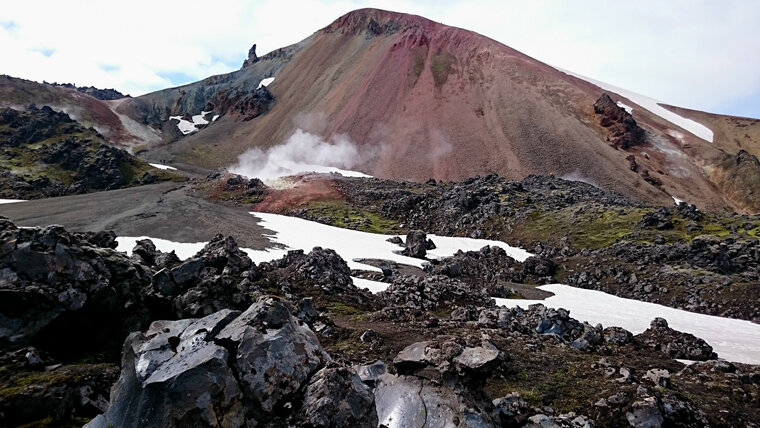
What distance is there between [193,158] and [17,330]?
133 metres

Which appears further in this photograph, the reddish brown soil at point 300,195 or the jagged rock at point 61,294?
the reddish brown soil at point 300,195

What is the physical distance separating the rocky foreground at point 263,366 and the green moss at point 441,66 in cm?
12118

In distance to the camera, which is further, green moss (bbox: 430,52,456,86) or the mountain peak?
the mountain peak

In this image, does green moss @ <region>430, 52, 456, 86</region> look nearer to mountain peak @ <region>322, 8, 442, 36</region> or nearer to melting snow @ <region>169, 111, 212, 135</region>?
mountain peak @ <region>322, 8, 442, 36</region>

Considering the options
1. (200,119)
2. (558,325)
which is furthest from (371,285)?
(200,119)

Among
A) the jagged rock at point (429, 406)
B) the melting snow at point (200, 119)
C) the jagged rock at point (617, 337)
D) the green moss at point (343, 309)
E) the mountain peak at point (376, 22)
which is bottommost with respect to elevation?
the green moss at point (343, 309)

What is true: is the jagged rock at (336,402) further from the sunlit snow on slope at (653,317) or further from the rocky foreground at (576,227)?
the rocky foreground at (576,227)

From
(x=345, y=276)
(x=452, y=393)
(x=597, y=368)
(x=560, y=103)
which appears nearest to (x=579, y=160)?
(x=560, y=103)

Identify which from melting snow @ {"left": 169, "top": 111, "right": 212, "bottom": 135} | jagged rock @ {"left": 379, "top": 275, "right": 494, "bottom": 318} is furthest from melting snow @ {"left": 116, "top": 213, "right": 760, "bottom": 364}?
melting snow @ {"left": 169, "top": 111, "right": 212, "bottom": 135}

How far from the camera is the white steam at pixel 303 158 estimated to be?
10919cm

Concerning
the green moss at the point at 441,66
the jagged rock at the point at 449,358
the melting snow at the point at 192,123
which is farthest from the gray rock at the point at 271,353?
the melting snow at the point at 192,123

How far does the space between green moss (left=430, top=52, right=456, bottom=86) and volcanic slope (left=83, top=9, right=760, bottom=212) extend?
333 millimetres

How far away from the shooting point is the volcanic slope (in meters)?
95.7

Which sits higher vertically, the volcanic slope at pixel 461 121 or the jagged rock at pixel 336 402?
the volcanic slope at pixel 461 121
